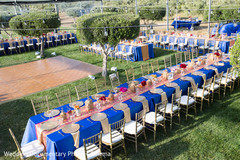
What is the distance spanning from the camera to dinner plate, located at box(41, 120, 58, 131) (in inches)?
187

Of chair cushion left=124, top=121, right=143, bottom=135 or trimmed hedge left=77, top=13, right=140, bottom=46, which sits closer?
chair cushion left=124, top=121, right=143, bottom=135

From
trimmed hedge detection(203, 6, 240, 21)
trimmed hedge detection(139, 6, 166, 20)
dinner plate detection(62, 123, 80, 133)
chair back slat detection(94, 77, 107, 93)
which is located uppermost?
trimmed hedge detection(139, 6, 166, 20)

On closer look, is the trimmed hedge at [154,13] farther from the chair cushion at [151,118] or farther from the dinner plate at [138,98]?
the chair cushion at [151,118]

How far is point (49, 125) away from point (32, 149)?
2.13 feet

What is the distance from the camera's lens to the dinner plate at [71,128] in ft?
15.2

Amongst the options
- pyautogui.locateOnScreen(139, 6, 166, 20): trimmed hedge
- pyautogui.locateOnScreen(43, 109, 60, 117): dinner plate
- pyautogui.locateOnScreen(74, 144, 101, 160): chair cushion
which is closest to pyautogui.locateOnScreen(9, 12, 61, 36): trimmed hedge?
pyautogui.locateOnScreen(43, 109, 60, 117): dinner plate

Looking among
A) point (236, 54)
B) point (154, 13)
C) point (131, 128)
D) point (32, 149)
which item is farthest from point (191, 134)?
point (154, 13)

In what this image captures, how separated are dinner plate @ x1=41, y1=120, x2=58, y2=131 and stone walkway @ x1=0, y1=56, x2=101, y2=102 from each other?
4897 millimetres

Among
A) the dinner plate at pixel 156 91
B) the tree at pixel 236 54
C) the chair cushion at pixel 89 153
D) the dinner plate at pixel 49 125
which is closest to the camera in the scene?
the chair cushion at pixel 89 153

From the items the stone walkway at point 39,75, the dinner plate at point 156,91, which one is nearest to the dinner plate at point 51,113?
the dinner plate at point 156,91

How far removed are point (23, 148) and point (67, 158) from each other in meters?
Answer: 1.12

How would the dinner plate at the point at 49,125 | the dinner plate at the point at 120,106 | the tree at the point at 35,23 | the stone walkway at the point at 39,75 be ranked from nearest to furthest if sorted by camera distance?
the dinner plate at the point at 49,125
the dinner plate at the point at 120,106
the stone walkway at the point at 39,75
the tree at the point at 35,23

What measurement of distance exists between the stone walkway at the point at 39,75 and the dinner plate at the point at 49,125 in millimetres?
4897

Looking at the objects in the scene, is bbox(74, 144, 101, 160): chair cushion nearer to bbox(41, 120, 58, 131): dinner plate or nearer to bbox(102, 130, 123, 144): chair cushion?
bbox(102, 130, 123, 144): chair cushion
